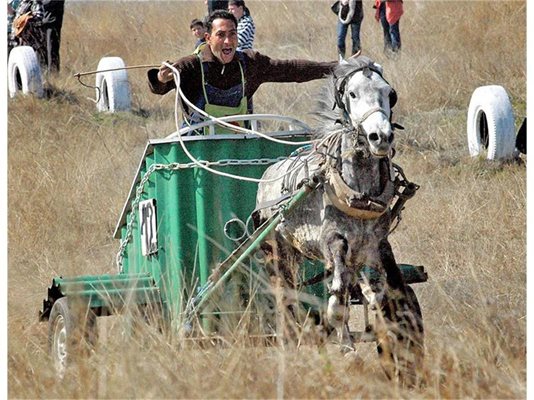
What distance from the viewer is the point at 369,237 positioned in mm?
6266

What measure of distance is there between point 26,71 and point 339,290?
35.0ft

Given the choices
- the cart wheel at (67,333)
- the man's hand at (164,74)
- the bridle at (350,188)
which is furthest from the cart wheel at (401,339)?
the man's hand at (164,74)

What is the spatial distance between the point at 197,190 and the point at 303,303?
88 centimetres

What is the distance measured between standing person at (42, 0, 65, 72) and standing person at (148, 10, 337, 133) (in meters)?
10.8

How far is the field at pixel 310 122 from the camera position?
5.46 meters

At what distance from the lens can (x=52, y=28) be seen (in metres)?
17.9

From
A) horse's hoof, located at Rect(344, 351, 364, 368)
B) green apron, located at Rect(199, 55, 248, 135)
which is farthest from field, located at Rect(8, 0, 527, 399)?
green apron, located at Rect(199, 55, 248, 135)

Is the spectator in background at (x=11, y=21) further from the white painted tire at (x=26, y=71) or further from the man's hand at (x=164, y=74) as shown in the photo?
the man's hand at (x=164, y=74)

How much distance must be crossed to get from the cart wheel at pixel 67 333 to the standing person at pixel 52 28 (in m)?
11.2

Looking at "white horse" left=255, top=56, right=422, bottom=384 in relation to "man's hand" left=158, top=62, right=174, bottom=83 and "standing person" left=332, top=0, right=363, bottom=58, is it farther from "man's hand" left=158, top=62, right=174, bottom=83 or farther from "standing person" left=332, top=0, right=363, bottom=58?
"standing person" left=332, top=0, right=363, bottom=58

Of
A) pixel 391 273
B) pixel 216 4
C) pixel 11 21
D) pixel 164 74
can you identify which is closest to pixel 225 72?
pixel 164 74

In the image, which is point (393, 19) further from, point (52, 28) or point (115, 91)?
point (52, 28)

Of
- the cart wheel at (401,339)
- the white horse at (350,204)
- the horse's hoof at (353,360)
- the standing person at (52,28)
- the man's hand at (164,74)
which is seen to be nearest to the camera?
the cart wheel at (401,339)

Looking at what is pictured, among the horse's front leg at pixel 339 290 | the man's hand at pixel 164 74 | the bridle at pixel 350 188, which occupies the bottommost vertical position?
the horse's front leg at pixel 339 290
